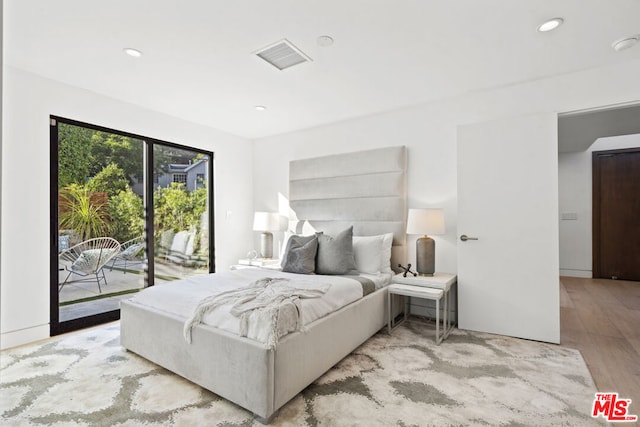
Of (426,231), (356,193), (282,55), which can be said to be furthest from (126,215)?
(426,231)

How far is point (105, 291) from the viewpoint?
3.85 m

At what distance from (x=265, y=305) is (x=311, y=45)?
200 centimetres

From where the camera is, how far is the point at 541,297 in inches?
124

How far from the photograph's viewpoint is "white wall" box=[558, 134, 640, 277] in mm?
6004

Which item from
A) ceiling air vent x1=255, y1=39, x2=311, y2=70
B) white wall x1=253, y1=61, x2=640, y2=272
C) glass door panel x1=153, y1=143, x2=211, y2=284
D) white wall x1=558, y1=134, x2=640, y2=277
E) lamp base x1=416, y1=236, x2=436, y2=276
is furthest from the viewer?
white wall x1=558, y1=134, x2=640, y2=277

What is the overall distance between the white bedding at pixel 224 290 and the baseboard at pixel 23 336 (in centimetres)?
110

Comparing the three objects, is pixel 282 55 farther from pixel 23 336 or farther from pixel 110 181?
pixel 23 336

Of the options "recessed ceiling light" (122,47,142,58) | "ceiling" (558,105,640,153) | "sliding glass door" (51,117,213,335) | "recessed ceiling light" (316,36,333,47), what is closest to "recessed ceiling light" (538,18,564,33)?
"ceiling" (558,105,640,153)

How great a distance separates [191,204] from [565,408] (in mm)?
4385

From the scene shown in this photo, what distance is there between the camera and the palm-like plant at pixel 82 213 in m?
3.44

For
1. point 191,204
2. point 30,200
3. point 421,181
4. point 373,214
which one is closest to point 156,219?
point 191,204

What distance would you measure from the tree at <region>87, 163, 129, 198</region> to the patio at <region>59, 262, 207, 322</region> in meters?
0.88

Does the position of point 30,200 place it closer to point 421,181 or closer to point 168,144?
point 168,144

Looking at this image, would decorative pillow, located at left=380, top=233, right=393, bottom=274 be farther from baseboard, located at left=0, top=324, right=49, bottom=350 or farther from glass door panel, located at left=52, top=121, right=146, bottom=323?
baseboard, located at left=0, top=324, right=49, bottom=350
